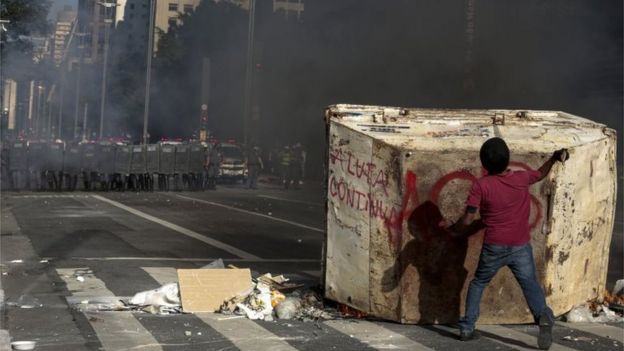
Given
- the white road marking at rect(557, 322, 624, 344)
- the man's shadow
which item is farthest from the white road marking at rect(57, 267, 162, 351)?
the white road marking at rect(557, 322, 624, 344)

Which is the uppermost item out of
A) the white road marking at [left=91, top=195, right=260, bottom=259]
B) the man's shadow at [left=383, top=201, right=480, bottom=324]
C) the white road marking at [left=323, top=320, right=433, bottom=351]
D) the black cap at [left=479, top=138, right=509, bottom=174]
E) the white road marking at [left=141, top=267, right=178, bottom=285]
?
the black cap at [left=479, top=138, right=509, bottom=174]

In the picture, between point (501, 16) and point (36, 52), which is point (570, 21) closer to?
point (501, 16)

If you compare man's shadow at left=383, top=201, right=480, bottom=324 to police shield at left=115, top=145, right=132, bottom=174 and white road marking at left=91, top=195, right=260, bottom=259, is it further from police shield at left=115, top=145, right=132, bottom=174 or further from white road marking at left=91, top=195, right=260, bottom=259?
police shield at left=115, top=145, right=132, bottom=174

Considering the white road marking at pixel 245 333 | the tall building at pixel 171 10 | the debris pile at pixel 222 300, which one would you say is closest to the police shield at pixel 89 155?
the tall building at pixel 171 10

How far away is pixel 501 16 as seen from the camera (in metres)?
17.1

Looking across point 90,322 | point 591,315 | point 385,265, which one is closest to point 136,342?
point 90,322

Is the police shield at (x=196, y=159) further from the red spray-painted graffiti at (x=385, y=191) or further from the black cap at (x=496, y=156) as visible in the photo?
the black cap at (x=496, y=156)

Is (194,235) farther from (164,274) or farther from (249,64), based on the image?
(249,64)

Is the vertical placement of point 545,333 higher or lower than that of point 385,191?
lower

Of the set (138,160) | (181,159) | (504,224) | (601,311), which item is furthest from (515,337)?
(181,159)

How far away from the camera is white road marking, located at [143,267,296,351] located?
538 cm

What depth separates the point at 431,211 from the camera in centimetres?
594

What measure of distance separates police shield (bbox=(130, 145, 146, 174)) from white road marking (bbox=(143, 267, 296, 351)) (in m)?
19.1

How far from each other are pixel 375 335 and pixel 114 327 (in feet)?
5.02
